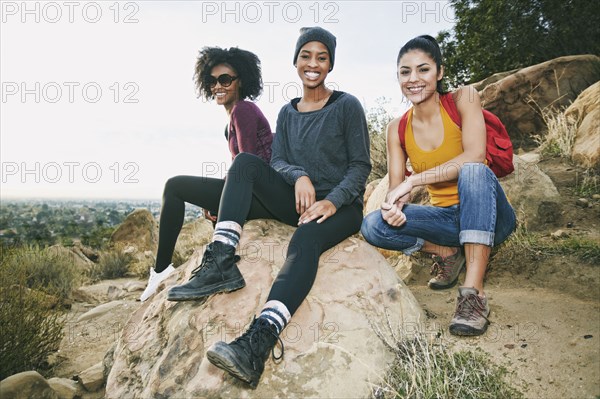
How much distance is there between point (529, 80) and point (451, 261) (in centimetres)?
542

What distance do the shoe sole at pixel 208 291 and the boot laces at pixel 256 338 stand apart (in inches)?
13.3

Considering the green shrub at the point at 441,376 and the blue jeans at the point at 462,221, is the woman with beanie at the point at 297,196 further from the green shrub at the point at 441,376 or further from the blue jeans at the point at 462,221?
the green shrub at the point at 441,376

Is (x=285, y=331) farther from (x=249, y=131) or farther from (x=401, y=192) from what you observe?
(x=249, y=131)

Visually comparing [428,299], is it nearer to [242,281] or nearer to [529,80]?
[242,281]

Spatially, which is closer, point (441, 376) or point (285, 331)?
point (441, 376)

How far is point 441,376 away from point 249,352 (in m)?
0.89

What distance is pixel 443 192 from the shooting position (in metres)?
3.16

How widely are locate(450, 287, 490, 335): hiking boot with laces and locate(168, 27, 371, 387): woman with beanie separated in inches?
31.0

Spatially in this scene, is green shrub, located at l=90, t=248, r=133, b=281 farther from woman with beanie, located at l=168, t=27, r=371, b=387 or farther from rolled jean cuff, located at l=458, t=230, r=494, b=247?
rolled jean cuff, located at l=458, t=230, r=494, b=247

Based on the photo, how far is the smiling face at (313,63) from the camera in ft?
10.2

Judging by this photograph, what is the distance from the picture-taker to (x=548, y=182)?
4.48 m

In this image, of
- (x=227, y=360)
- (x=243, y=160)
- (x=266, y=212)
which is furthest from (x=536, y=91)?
(x=227, y=360)

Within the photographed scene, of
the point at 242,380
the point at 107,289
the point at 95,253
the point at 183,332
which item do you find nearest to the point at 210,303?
the point at 183,332

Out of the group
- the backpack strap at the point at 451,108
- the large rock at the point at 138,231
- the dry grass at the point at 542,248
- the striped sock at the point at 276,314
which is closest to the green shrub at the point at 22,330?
the striped sock at the point at 276,314
